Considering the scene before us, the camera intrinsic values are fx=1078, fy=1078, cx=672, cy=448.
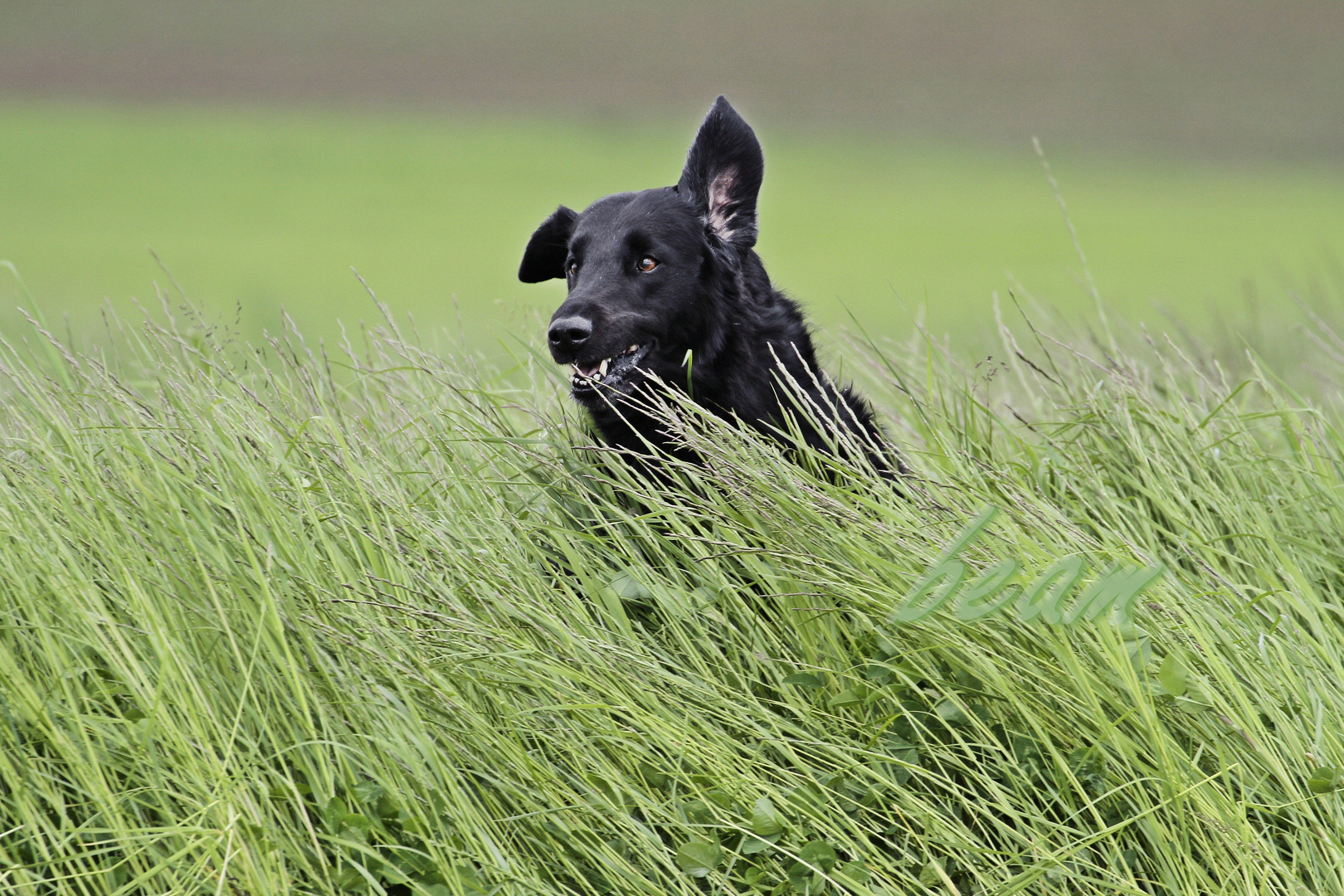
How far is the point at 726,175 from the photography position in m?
3.94

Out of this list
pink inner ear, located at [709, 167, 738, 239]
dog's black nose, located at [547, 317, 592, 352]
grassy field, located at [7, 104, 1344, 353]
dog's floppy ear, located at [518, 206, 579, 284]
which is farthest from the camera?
grassy field, located at [7, 104, 1344, 353]

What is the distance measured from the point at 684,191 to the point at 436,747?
2301mm

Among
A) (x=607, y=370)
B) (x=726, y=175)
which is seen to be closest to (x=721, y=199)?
(x=726, y=175)

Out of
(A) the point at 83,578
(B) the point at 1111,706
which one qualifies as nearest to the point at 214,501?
(A) the point at 83,578

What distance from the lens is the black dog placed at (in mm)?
3729

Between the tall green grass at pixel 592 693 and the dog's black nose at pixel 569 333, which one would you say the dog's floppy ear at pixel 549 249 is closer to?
the dog's black nose at pixel 569 333

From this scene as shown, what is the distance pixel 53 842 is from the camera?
7.14 feet

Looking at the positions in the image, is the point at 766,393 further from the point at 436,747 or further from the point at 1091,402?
the point at 436,747

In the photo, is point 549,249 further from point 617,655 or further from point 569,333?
point 617,655

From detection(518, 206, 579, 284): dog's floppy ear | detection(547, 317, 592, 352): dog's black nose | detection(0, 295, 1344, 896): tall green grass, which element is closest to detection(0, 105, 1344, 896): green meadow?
detection(0, 295, 1344, 896): tall green grass

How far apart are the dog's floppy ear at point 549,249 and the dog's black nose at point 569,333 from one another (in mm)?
777

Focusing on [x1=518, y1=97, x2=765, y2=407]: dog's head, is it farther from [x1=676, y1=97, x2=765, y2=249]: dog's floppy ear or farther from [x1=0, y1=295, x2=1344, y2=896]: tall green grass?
[x1=0, y1=295, x2=1344, y2=896]: tall green grass

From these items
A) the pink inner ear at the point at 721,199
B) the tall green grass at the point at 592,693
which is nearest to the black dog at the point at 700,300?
the pink inner ear at the point at 721,199

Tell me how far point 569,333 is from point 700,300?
0.60 meters
